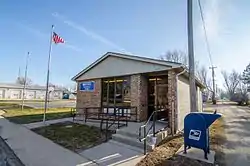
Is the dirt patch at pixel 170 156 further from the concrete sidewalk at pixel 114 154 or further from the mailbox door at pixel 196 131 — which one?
the mailbox door at pixel 196 131

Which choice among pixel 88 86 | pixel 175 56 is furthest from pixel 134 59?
pixel 175 56

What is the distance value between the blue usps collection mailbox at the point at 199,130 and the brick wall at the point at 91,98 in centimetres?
806

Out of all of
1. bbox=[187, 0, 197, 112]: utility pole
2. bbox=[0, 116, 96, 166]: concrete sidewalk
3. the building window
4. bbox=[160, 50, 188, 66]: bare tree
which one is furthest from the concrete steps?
bbox=[160, 50, 188, 66]: bare tree

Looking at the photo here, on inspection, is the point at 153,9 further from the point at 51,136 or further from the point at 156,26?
the point at 51,136

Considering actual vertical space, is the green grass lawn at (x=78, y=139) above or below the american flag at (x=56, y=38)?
below

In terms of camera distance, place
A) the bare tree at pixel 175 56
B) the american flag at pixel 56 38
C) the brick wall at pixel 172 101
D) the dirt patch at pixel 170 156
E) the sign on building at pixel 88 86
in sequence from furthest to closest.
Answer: the bare tree at pixel 175 56
the sign on building at pixel 88 86
the american flag at pixel 56 38
the brick wall at pixel 172 101
the dirt patch at pixel 170 156

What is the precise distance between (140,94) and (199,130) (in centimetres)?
514

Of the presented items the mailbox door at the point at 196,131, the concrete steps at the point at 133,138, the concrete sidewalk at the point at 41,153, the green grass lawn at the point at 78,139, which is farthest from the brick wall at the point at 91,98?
the mailbox door at the point at 196,131

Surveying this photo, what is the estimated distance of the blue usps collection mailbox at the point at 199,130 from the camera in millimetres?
5758

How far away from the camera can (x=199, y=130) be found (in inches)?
232

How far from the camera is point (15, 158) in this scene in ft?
21.3

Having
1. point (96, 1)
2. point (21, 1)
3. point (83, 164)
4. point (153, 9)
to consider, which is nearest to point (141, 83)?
point (153, 9)

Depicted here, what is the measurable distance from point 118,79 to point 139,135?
220 inches

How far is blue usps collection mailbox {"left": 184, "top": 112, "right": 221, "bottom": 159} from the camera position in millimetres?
5758
